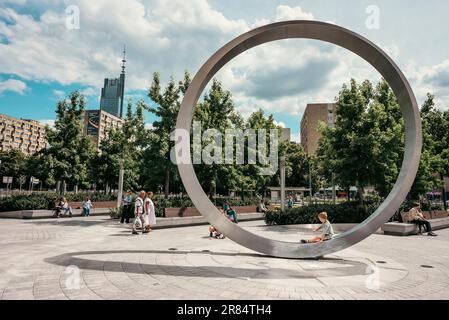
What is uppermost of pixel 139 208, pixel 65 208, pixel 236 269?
pixel 139 208

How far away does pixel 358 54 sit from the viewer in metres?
8.02

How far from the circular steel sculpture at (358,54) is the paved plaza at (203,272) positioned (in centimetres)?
42

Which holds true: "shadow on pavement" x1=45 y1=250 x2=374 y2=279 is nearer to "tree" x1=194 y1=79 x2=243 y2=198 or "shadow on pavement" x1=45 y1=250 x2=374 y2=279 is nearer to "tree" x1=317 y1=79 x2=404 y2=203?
"tree" x1=317 y1=79 x2=404 y2=203

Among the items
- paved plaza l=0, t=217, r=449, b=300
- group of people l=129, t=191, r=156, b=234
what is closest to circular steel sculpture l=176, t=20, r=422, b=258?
paved plaza l=0, t=217, r=449, b=300

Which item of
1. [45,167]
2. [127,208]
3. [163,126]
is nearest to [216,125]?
[163,126]

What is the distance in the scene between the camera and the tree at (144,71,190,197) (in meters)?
18.2

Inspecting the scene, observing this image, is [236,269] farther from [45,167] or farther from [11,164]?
[11,164]

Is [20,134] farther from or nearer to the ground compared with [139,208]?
farther from the ground

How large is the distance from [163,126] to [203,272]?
44.9 ft

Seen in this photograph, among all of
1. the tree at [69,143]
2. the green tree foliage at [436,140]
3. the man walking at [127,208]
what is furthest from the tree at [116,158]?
the green tree foliage at [436,140]

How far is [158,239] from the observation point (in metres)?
10.9

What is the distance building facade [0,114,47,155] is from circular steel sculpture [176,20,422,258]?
123907 mm

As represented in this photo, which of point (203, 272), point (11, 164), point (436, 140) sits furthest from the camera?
point (11, 164)
